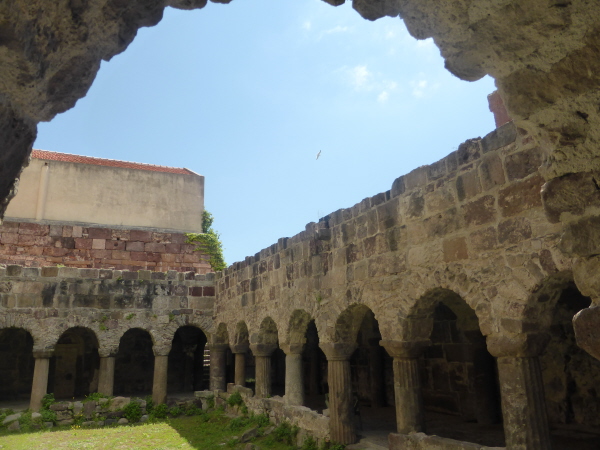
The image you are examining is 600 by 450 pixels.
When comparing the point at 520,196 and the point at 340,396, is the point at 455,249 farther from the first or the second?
the point at 340,396

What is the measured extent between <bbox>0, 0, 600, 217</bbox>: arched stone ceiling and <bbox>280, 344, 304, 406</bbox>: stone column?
743cm

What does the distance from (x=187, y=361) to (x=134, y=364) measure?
160 centimetres

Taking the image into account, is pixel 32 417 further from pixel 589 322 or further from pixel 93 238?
pixel 589 322

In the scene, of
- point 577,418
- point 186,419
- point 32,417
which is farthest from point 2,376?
point 577,418

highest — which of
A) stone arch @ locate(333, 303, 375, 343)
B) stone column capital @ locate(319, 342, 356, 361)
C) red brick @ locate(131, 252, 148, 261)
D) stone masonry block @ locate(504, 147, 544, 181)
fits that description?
red brick @ locate(131, 252, 148, 261)

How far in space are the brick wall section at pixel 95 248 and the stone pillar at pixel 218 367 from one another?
438 centimetres

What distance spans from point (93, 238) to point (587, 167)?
15867 mm

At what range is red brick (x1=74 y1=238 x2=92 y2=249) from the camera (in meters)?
15.6

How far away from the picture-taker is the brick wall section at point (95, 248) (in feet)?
49.4

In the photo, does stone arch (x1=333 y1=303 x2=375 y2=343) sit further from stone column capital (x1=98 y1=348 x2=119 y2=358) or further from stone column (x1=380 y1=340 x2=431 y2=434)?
stone column capital (x1=98 y1=348 x2=119 y2=358)

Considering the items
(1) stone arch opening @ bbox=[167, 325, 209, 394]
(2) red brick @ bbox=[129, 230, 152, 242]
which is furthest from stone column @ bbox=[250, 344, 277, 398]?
(2) red brick @ bbox=[129, 230, 152, 242]

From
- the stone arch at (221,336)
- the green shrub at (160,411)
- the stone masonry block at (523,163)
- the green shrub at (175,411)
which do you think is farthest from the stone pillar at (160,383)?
the stone masonry block at (523,163)

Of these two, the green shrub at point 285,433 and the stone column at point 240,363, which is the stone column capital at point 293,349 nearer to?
the green shrub at point 285,433

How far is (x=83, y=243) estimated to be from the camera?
15.7m
